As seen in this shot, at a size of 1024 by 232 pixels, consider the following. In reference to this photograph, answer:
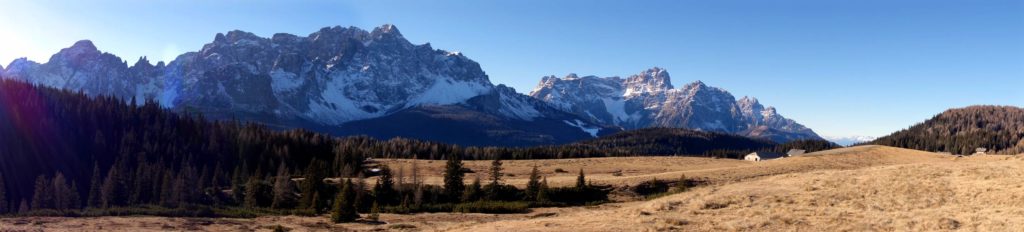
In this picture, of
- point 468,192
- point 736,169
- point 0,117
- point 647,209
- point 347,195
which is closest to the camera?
point 647,209

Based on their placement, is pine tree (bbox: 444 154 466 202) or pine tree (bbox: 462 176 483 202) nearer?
pine tree (bbox: 462 176 483 202)

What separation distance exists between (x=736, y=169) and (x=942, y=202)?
6071 centimetres

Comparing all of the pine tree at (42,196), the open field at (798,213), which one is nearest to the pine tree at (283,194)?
the open field at (798,213)

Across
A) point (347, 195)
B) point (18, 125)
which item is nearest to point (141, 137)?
point (18, 125)

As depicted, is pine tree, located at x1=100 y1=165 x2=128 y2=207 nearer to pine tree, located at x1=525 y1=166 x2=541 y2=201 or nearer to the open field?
the open field

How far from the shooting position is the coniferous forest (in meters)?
85.1

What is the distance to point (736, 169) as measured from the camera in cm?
10394

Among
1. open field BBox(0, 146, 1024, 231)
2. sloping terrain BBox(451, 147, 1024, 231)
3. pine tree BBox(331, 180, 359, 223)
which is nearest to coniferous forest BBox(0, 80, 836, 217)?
pine tree BBox(331, 180, 359, 223)

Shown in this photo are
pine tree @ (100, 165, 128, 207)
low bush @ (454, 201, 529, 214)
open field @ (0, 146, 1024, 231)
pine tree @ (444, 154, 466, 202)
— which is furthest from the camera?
pine tree @ (100, 165, 128, 207)

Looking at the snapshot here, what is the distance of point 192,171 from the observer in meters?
116

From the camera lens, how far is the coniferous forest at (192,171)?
85125mm

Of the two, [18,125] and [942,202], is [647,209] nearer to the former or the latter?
[942,202]

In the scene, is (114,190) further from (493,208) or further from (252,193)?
(493,208)

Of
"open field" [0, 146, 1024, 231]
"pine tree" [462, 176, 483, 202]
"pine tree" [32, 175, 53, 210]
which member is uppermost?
"open field" [0, 146, 1024, 231]
